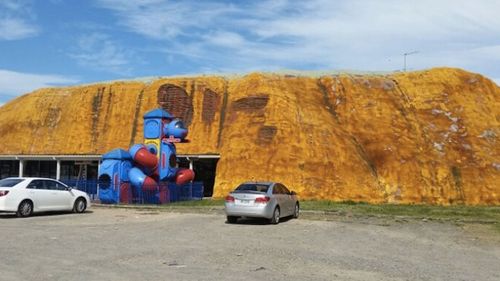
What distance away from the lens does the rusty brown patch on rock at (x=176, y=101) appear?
40700 mm

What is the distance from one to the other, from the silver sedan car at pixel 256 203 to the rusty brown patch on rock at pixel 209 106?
68.0ft

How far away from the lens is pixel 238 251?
39.2ft

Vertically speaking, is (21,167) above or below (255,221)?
above

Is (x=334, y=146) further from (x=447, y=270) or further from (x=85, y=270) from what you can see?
(x=85, y=270)

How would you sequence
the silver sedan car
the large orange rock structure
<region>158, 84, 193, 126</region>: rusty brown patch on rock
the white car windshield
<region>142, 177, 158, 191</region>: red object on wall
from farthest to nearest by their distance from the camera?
1. <region>158, 84, 193, 126</region>: rusty brown patch on rock
2. the large orange rock structure
3. <region>142, 177, 158, 191</region>: red object on wall
4. the white car windshield
5. the silver sedan car

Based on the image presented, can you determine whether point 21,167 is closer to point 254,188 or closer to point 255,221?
point 255,221

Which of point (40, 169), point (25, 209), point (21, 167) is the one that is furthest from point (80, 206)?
point (40, 169)

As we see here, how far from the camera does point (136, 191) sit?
2834cm

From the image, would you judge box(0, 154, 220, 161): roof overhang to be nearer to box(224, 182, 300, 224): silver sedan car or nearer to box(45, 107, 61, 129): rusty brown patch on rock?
box(45, 107, 61, 129): rusty brown patch on rock

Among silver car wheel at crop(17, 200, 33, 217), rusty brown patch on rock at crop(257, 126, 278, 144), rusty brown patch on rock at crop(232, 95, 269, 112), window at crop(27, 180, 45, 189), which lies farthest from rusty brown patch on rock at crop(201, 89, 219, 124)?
silver car wheel at crop(17, 200, 33, 217)

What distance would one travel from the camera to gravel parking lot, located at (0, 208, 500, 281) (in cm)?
934

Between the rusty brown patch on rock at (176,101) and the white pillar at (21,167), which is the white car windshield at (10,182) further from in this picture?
the rusty brown patch on rock at (176,101)

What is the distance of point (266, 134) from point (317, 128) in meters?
3.38

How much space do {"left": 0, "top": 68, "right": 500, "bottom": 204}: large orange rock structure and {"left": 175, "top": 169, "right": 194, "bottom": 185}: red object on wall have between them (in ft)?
9.96
